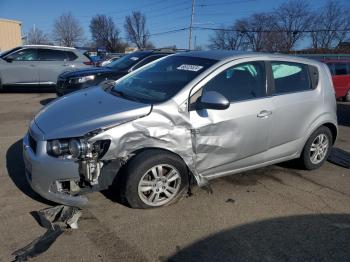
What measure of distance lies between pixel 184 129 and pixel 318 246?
5.53 feet

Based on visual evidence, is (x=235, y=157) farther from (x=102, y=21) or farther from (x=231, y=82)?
(x=102, y=21)

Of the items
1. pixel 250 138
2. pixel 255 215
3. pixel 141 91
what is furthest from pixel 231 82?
pixel 255 215

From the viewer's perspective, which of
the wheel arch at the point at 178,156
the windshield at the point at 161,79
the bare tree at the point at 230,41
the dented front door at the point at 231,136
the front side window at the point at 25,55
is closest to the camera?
the wheel arch at the point at 178,156

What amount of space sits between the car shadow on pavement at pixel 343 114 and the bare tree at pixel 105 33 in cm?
7073

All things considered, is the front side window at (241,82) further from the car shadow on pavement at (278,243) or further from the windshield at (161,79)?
the car shadow on pavement at (278,243)

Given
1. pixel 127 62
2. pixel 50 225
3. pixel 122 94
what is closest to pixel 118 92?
pixel 122 94

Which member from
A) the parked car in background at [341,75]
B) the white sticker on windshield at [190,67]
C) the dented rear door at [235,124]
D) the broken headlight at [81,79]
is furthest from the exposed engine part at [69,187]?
the parked car in background at [341,75]

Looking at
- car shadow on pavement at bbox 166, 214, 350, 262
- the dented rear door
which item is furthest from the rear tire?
car shadow on pavement at bbox 166, 214, 350, 262

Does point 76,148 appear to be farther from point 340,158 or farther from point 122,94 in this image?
point 340,158

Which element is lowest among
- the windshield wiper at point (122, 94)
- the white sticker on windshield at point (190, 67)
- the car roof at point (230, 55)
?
the windshield wiper at point (122, 94)

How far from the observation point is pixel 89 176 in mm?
3725

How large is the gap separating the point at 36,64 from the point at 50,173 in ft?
34.3

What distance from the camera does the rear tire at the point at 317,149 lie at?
214 inches

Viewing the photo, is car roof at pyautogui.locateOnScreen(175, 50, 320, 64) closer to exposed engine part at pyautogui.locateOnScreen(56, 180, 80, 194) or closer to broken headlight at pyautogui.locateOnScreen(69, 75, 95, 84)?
exposed engine part at pyautogui.locateOnScreen(56, 180, 80, 194)
